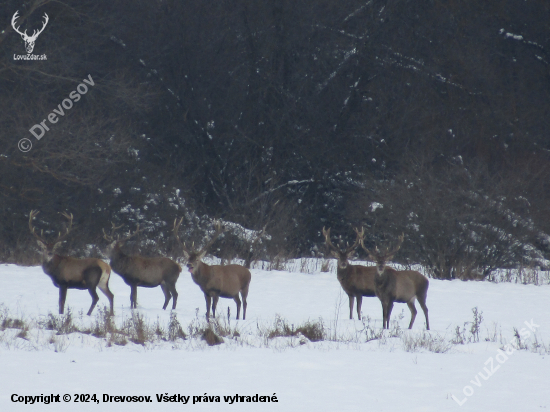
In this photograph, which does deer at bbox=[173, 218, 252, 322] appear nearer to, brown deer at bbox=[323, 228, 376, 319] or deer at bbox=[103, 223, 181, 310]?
deer at bbox=[103, 223, 181, 310]

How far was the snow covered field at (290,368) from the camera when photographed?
6781 mm

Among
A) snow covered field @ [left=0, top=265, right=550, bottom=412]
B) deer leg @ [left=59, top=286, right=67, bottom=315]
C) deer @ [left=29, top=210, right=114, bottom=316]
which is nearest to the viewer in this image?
snow covered field @ [left=0, top=265, right=550, bottom=412]

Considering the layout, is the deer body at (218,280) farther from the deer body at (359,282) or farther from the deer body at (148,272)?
the deer body at (359,282)

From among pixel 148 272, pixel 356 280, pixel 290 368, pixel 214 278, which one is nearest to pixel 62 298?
pixel 148 272

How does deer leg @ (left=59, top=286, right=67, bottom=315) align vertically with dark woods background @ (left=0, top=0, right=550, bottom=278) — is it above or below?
below

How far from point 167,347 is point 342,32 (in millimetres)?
25156

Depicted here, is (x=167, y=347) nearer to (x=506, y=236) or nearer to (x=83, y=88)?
(x=506, y=236)

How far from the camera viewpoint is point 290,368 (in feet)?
27.1

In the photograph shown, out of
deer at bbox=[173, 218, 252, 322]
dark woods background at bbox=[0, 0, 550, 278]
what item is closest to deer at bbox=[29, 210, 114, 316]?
deer at bbox=[173, 218, 252, 322]

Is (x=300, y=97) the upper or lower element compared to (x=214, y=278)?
upper

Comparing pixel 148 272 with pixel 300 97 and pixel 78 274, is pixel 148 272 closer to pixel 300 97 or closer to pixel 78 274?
pixel 78 274

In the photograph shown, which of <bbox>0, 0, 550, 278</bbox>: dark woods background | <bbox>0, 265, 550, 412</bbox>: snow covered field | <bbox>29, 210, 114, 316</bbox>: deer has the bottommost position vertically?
<bbox>0, 265, 550, 412</bbox>: snow covered field

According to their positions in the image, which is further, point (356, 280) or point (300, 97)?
point (300, 97)

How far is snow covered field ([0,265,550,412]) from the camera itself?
22.2 feet
